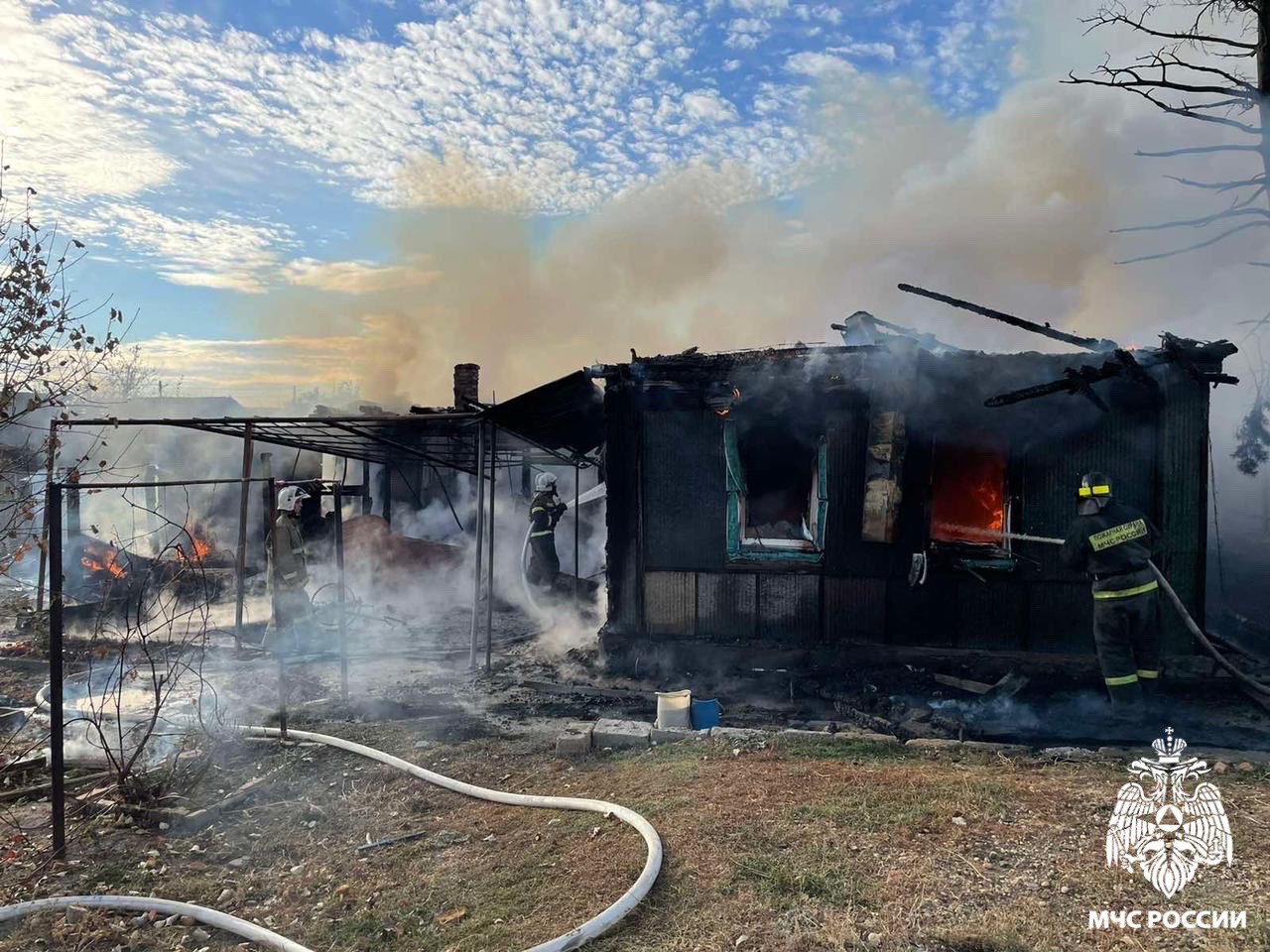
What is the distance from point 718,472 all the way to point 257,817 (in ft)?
19.4

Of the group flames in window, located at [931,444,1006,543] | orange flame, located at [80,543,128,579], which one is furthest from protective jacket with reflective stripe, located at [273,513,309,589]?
flames in window, located at [931,444,1006,543]

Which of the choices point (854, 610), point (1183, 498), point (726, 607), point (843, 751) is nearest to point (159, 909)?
point (843, 751)

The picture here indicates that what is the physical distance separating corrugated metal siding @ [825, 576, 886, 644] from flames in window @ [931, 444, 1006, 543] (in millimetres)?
988

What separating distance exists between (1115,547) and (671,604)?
4.84 metres

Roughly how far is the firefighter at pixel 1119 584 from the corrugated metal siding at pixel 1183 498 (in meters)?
0.94

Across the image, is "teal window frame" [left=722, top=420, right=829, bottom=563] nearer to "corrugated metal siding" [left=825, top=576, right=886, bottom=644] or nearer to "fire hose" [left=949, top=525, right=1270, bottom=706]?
"corrugated metal siding" [left=825, top=576, right=886, bottom=644]

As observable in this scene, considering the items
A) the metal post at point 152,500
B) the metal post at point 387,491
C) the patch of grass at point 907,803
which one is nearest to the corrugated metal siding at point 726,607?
the patch of grass at point 907,803

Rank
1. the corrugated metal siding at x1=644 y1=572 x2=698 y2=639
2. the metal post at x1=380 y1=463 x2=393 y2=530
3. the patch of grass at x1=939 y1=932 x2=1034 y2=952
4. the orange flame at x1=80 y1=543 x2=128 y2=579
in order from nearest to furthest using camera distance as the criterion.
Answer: the patch of grass at x1=939 y1=932 x2=1034 y2=952 < the corrugated metal siding at x1=644 y1=572 x2=698 y2=639 < the orange flame at x1=80 y1=543 x2=128 y2=579 < the metal post at x1=380 y1=463 x2=393 y2=530

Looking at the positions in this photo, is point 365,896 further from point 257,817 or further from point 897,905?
point 897,905

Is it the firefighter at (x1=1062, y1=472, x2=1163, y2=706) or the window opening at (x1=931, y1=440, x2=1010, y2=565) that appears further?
the window opening at (x1=931, y1=440, x2=1010, y2=565)

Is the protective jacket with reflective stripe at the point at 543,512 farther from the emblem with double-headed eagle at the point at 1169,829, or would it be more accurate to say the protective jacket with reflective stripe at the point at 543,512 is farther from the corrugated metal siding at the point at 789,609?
the emblem with double-headed eagle at the point at 1169,829

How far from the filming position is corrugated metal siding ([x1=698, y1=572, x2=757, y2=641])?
8.96 metres

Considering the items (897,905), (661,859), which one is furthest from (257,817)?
(897,905)

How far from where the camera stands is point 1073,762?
5672mm
